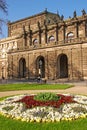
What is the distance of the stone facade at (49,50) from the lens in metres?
50.8

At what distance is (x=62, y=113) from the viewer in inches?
502

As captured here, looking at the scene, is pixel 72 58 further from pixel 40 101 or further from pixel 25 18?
pixel 40 101

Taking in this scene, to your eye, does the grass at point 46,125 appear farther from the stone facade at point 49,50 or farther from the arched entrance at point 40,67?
the arched entrance at point 40,67

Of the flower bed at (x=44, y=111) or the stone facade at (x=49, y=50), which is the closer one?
the flower bed at (x=44, y=111)

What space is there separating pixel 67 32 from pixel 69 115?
49.9 meters

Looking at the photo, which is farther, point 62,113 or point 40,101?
point 40,101

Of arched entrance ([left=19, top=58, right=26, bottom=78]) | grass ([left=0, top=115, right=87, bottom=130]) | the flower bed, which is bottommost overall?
grass ([left=0, top=115, right=87, bottom=130])

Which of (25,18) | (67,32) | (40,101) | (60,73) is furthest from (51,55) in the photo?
(40,101)

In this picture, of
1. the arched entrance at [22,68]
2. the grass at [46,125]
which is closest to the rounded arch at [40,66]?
the arched entrance at [22,68]

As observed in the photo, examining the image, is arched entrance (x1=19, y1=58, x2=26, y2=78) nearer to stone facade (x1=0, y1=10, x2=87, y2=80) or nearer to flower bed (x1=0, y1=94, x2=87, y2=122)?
stone facade (x1=0, y1=10, x2=87, y2=80)

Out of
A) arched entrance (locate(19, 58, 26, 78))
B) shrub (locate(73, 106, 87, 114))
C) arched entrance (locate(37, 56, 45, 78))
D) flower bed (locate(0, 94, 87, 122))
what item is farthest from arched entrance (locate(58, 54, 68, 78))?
shrub (locate(73, 106, 87, 114))

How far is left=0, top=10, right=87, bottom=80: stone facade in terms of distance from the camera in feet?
167

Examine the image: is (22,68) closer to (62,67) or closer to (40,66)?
(40,66)

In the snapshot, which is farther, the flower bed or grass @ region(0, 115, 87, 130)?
the flower bed
